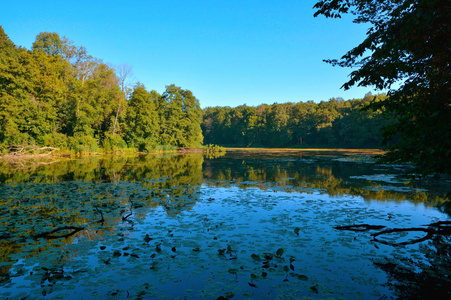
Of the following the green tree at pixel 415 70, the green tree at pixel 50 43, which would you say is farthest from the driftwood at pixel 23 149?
the green tree at pixel 415 70

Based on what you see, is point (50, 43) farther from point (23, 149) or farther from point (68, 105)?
point (23, 149)

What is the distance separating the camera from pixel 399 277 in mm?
5266

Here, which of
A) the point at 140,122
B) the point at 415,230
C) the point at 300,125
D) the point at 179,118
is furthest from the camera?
the point at 300,125

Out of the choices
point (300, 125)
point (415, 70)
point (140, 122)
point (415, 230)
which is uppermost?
point (300, 125)

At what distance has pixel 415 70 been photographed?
288 inches

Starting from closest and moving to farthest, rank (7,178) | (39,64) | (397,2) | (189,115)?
(397,2)
(7,178)
(39,64)
(189,115)

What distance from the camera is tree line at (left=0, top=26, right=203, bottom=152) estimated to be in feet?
117

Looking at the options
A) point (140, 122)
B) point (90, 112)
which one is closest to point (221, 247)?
point (90, 112)

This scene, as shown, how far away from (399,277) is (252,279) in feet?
10.1

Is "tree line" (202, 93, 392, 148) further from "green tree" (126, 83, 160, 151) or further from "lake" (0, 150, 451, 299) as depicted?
"lake" (0, 150, 451, 299)

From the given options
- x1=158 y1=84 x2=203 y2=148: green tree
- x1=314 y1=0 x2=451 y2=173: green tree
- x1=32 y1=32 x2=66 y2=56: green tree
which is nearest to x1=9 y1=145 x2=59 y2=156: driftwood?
x1=32 y1=32 x2=66 y2=56: green tree

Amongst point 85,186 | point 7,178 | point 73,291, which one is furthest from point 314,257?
point 7,178

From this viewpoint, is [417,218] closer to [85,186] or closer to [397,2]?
[397,2]

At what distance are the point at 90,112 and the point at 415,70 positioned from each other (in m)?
48.4
